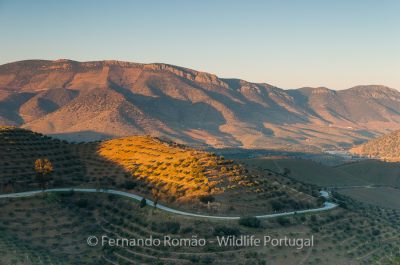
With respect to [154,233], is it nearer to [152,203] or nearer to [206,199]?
[206,199]

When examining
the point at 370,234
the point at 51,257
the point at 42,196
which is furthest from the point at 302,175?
the point at 51,257

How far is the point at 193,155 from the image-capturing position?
365 feet

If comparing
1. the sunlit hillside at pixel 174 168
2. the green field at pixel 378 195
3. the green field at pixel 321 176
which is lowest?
the green field at pixel 378 195

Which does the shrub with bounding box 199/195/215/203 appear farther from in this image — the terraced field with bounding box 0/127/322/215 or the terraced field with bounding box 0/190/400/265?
the terraced field with bounding box 0/190/400/265

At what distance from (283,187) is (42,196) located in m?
46.2

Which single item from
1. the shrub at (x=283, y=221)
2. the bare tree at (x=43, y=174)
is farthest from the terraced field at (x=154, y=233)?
the bare tree at (x=43, y=174)

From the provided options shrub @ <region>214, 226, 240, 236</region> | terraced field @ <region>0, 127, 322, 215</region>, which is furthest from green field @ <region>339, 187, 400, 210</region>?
shrub @ <region>214, 226, 240, 236</region>

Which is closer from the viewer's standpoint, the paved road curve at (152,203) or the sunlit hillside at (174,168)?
the paved road curve at (152,203)

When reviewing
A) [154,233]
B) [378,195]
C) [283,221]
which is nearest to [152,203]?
[154,233]

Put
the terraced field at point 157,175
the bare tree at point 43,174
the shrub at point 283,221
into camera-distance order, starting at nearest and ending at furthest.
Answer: the shrub at point 283,221 < the terraced field at point 157,175 < the bare tree at point 43,174

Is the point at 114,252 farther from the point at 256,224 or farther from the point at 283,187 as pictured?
the point at 283,187

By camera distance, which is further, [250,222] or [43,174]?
[43,174]

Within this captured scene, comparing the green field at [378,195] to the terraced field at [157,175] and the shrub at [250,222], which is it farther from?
the shrub at [250,222]

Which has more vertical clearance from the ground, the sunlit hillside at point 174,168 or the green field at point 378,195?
the sunlit hillside at point 174,168
